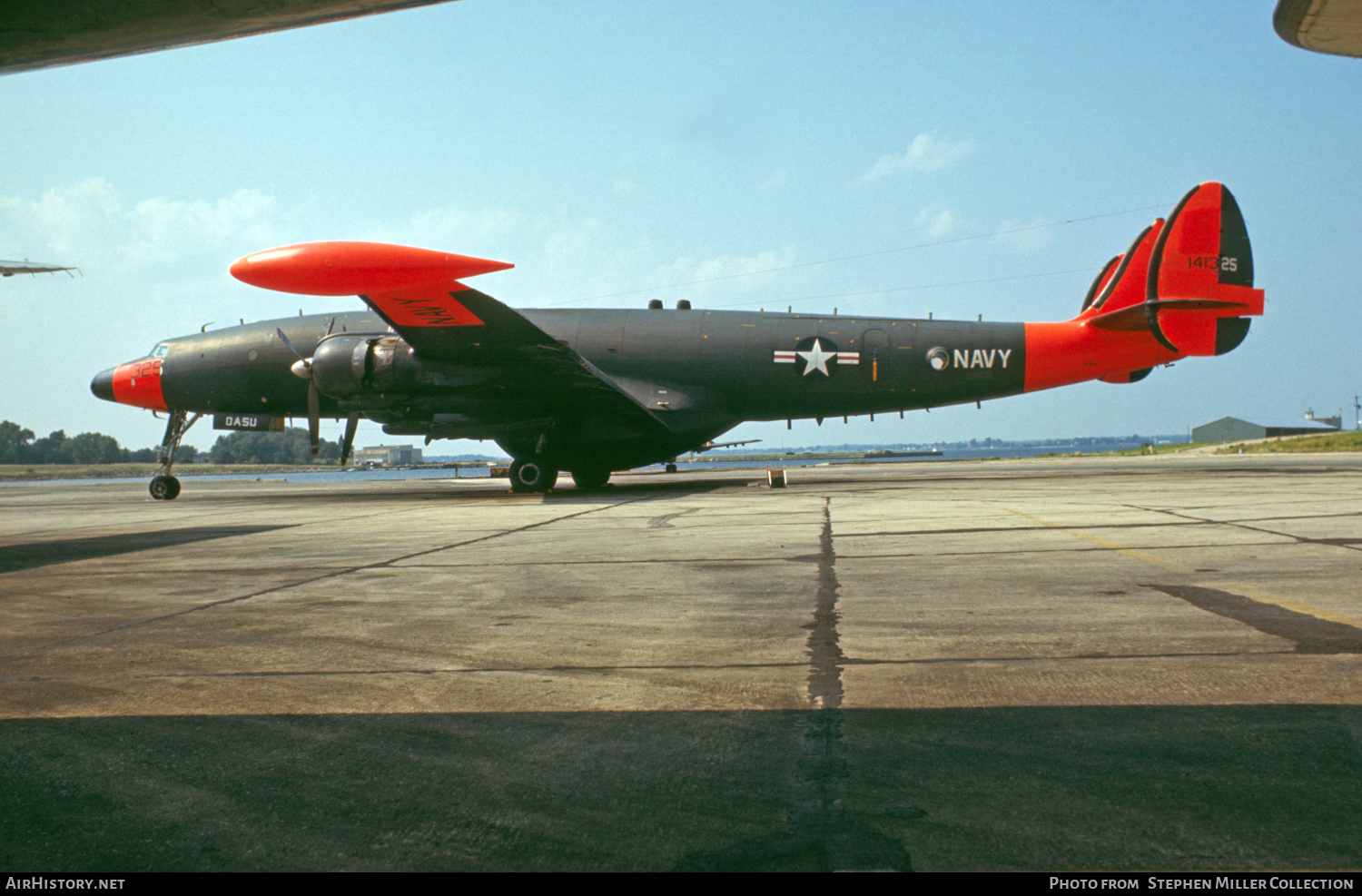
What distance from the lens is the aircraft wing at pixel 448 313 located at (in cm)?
1325

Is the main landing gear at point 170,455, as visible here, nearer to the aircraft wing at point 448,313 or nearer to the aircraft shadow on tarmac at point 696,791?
the aircraft wing at point 448,313

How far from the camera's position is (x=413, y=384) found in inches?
707

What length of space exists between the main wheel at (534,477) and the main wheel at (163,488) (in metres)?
9.90

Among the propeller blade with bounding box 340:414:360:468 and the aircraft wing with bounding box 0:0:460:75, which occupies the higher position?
the aircraft wing with bounding box 0:0:460:75

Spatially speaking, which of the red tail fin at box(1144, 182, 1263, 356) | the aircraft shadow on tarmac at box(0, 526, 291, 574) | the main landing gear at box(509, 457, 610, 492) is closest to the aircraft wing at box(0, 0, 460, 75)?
the aircraft shadow on tarmac at box(0, 526, 291, 574)

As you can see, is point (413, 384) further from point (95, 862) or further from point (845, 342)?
point (95, 862)

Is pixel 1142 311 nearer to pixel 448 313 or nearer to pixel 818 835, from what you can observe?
pixel 448 313

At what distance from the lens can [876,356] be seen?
64.8ft

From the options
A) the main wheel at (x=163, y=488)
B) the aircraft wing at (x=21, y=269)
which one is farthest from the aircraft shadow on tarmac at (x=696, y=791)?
the aircraft wing at (x=21, y=269)

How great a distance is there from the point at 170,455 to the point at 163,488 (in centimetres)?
100

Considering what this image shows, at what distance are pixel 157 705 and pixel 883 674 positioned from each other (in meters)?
3.41

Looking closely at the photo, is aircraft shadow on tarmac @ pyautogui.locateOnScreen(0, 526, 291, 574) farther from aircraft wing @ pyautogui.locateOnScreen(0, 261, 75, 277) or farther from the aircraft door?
aircraft wing @ pyautogui.locateOnScreen(0, 261, 75, 277)

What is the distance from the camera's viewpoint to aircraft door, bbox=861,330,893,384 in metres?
19.7

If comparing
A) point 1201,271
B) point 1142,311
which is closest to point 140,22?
point 1142,311
